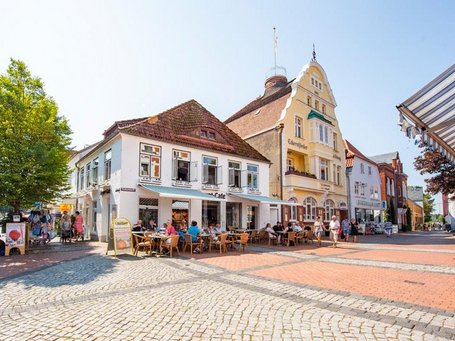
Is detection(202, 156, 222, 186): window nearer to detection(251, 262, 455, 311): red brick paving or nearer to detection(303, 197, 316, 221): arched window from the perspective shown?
detection(303, 197, 316, 221): arched window

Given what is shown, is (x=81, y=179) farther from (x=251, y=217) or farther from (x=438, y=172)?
(x=438, y=172)

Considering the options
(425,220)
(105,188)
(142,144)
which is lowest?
(425,220)

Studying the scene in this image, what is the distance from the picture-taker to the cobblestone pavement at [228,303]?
430 centimetres

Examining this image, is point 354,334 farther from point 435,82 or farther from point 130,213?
point 130,213

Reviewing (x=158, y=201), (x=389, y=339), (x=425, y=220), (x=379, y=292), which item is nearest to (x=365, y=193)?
(x=158, y=201)

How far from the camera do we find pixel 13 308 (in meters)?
5.44

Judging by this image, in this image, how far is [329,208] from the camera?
28.6m

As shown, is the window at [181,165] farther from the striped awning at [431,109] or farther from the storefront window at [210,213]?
the striped awning at [431,109]

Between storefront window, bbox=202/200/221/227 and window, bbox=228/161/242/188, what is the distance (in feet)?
6.21

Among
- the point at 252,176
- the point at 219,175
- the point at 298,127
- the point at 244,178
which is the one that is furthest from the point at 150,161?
the point at 298,127

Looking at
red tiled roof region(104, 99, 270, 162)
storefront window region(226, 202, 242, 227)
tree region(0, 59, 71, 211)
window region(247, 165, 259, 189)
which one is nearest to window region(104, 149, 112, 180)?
red tiled roof region(104, 99, 270, 162)

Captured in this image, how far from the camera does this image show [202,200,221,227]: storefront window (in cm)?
1922

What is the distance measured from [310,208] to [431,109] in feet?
71.8

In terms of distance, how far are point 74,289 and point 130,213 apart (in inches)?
353
